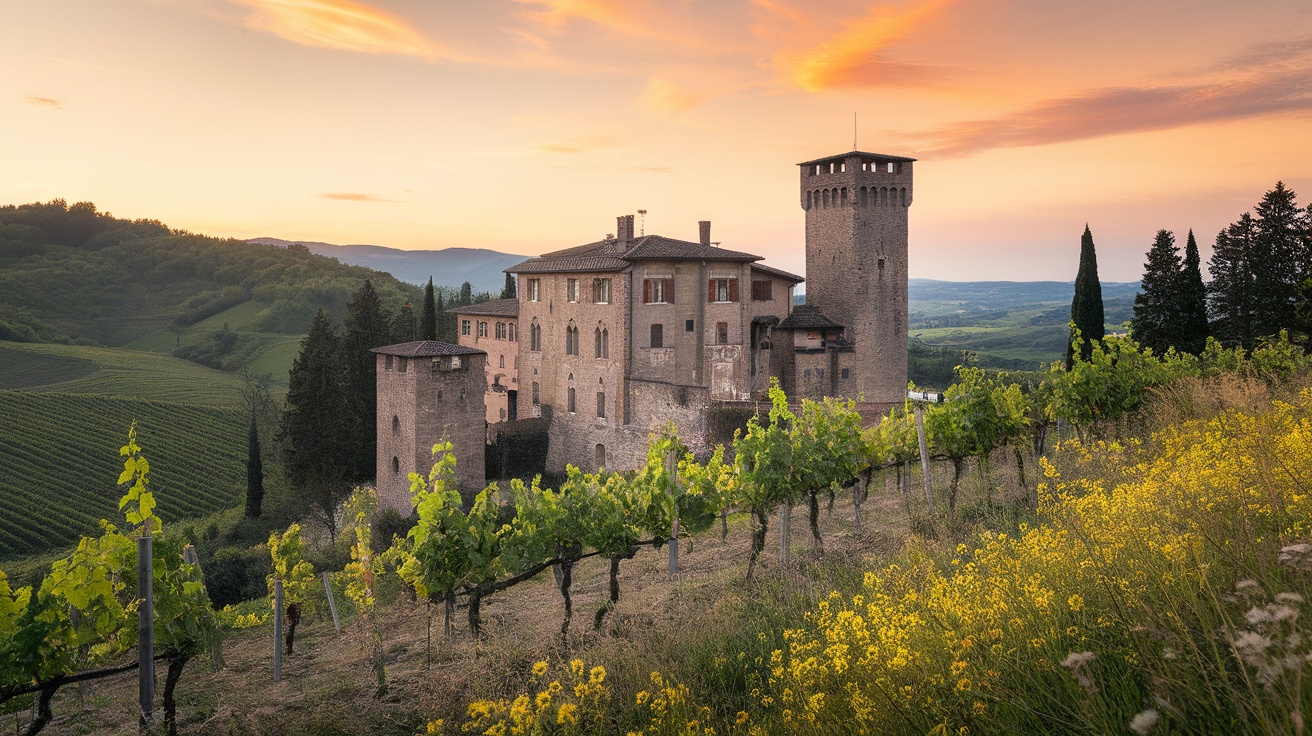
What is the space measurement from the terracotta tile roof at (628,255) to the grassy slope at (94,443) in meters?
22.4

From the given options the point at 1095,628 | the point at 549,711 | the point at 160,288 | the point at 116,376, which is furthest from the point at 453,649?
the point at 160,288

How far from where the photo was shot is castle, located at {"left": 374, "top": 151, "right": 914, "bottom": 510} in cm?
3231

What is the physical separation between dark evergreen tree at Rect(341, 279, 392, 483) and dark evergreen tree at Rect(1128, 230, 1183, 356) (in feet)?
113

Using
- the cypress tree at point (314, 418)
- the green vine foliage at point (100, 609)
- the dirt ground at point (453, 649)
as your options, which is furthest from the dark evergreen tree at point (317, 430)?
the green vine foliage at point (100, 609)

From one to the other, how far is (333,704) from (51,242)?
14150 centimetres

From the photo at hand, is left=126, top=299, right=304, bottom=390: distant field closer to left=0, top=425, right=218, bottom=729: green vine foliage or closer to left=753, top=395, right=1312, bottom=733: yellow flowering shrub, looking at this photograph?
left=0, top=425, right=218, bottom=729: green vine foliage

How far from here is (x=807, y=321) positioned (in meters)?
38.8

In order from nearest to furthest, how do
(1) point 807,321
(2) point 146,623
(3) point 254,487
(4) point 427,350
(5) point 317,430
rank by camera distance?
1. (2) point 146,623
2. (4) point 427,350
3. (1) point 807,321
4. (5) point 317,430
5. (3) point 254,487

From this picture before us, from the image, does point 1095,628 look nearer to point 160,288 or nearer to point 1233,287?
point 1233,287

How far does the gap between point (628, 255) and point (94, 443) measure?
35503mm

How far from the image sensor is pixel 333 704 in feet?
30.1

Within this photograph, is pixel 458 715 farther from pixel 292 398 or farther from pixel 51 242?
pixel 51 242

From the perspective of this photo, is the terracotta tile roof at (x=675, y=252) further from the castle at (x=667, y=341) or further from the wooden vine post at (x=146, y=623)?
→ the wooden vine post at (x=146, y=623)

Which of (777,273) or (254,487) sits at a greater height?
(777,273)
